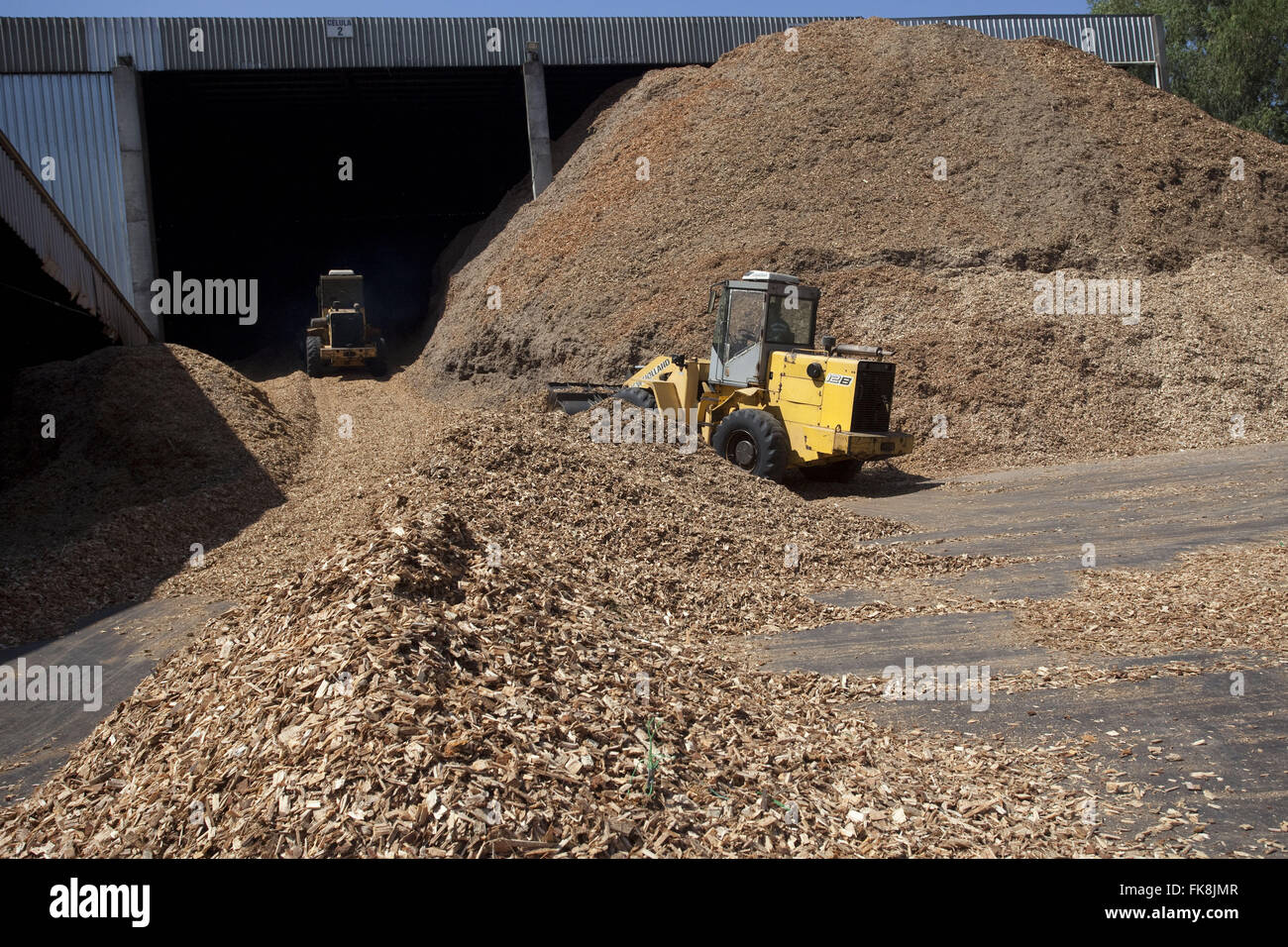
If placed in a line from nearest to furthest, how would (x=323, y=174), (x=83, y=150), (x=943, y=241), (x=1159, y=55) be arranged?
(x=943, y=241), (x=83, y=150), (x=1159, y=55), (x=323, y=174)

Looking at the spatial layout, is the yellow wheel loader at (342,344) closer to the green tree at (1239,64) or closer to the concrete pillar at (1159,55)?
the concrete pillar at (1159,55)

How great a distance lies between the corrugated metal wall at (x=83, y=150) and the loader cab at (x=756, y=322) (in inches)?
795

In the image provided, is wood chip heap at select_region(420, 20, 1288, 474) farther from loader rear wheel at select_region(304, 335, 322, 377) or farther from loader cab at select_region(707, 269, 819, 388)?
loader cab at select_region(707, 269, 819, 388)

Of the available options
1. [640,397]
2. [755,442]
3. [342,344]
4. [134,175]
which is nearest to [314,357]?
[342,344]

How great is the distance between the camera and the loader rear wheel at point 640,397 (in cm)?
1501

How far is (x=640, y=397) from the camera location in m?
15.1

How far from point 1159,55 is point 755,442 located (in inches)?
1072

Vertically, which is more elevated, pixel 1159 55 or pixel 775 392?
pixel 1159 55

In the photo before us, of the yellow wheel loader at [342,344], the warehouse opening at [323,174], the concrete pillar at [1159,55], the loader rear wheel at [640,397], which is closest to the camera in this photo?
the loader rear wheel at [640,397]

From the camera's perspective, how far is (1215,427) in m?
16.9

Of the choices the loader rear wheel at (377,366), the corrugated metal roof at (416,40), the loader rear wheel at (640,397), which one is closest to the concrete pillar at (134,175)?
the corrugated metal roof at (416,40)

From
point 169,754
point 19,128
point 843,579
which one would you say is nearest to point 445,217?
point 19,128

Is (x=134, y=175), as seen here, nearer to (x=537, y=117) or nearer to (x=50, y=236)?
(x=537, y=117)

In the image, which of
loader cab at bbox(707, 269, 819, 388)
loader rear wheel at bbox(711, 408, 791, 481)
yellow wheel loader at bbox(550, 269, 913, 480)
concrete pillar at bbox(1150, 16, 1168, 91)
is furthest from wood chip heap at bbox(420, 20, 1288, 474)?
concrete pillar at bbox(1150, 16, 1168, 91)
